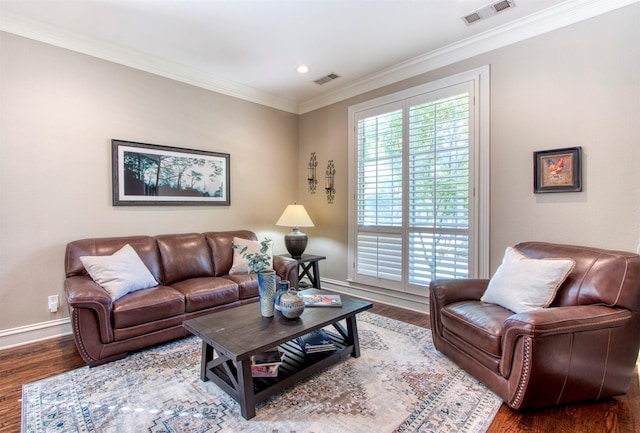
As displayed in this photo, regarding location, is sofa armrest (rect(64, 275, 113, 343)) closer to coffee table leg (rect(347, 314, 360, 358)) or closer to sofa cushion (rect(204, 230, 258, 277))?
sofa cushion (rect(204, 230, 258, 277))

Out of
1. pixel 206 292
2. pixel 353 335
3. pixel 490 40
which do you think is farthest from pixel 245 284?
pixel 490 40

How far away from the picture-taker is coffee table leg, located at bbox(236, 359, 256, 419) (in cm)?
177

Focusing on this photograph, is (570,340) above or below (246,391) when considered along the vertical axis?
above

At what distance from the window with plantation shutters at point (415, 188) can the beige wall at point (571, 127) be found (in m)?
0.23

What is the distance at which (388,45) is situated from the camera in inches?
128

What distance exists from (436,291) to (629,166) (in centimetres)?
172

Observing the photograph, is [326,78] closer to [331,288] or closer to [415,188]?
[415,188]

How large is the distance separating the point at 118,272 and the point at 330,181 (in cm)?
282

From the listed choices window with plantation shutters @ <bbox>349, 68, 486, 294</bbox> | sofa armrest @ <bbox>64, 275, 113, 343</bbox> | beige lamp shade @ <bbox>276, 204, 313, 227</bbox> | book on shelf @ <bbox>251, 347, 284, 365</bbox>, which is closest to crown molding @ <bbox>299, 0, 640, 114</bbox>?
window with plantation shutters @ <bbox>349, 68, 486, 294</bbox>

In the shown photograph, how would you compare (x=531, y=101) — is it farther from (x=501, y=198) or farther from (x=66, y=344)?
(x=66, y=344)

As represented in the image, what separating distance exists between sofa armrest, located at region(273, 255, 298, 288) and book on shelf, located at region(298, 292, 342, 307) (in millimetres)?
999

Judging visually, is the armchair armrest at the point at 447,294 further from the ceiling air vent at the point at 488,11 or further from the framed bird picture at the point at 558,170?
the ceiling air vent at the point at 488,11

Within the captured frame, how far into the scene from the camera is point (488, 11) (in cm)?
268

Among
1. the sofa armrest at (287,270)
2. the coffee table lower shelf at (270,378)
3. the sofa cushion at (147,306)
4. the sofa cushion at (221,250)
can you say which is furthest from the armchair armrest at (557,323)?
the sofa cushion at (221,250)
